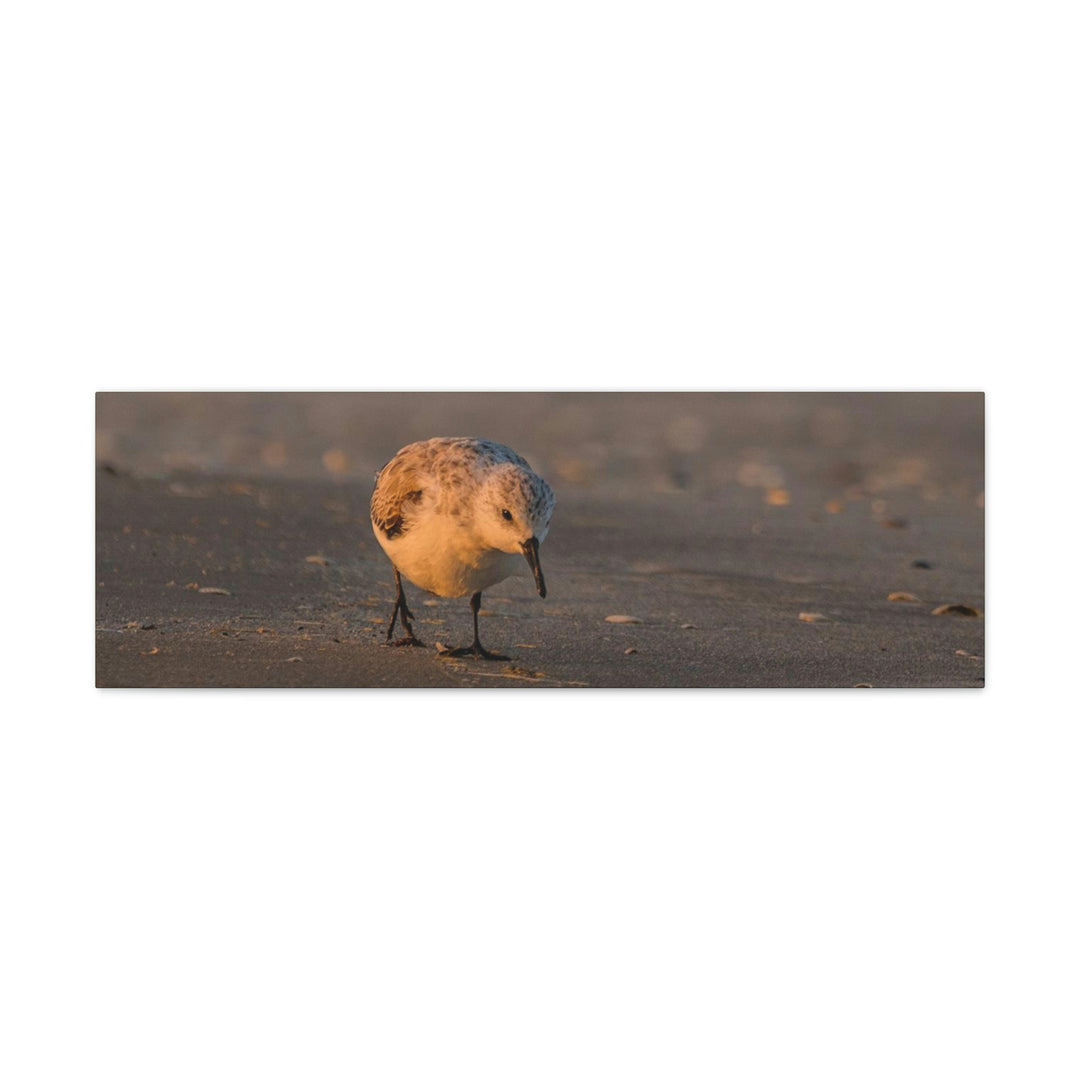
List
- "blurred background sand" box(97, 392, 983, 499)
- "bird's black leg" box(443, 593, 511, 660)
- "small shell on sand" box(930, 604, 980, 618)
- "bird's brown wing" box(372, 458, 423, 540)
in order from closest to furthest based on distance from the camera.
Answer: "bird's brown wing" box(372, 458, 423, 540) → "bird's black leg" box(443, 593, 511, 660) → "small shell on sand" box(930, 604, 980, 618) → "blurred background sand" box(97, 392, 983, 499)

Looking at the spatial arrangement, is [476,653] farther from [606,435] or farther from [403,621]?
[606,435]

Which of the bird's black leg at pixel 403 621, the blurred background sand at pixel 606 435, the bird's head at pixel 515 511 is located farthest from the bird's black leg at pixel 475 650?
the blurred background sand at pixel 606 435

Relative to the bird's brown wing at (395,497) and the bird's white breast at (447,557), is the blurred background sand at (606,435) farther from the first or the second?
the bird's white breast at (447,557)

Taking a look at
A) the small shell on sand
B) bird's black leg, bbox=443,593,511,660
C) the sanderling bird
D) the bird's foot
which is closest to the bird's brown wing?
the sanderling bird

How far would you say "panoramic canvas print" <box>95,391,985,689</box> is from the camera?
639cm

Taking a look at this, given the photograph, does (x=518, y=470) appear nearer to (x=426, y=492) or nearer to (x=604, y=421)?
(x=426, y=492)

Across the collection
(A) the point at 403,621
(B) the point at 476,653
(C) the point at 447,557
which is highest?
(C) the point at 447,557

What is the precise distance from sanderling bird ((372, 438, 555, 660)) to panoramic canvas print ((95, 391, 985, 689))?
0.01m

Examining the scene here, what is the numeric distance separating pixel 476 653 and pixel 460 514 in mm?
792

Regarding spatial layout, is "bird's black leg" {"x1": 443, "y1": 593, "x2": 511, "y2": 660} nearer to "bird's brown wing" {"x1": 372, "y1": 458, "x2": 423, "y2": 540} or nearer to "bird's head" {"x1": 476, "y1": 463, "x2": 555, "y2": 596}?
"bird's brown wing" {"x1": 372, "y1": 458, "x2": 423, "y2": 540}

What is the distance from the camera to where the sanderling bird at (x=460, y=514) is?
19.5 feet

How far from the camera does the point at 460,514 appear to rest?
6.07 meters

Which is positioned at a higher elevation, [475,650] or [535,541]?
[535,541]

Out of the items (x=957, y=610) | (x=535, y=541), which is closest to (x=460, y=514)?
(x=535, y=541)
